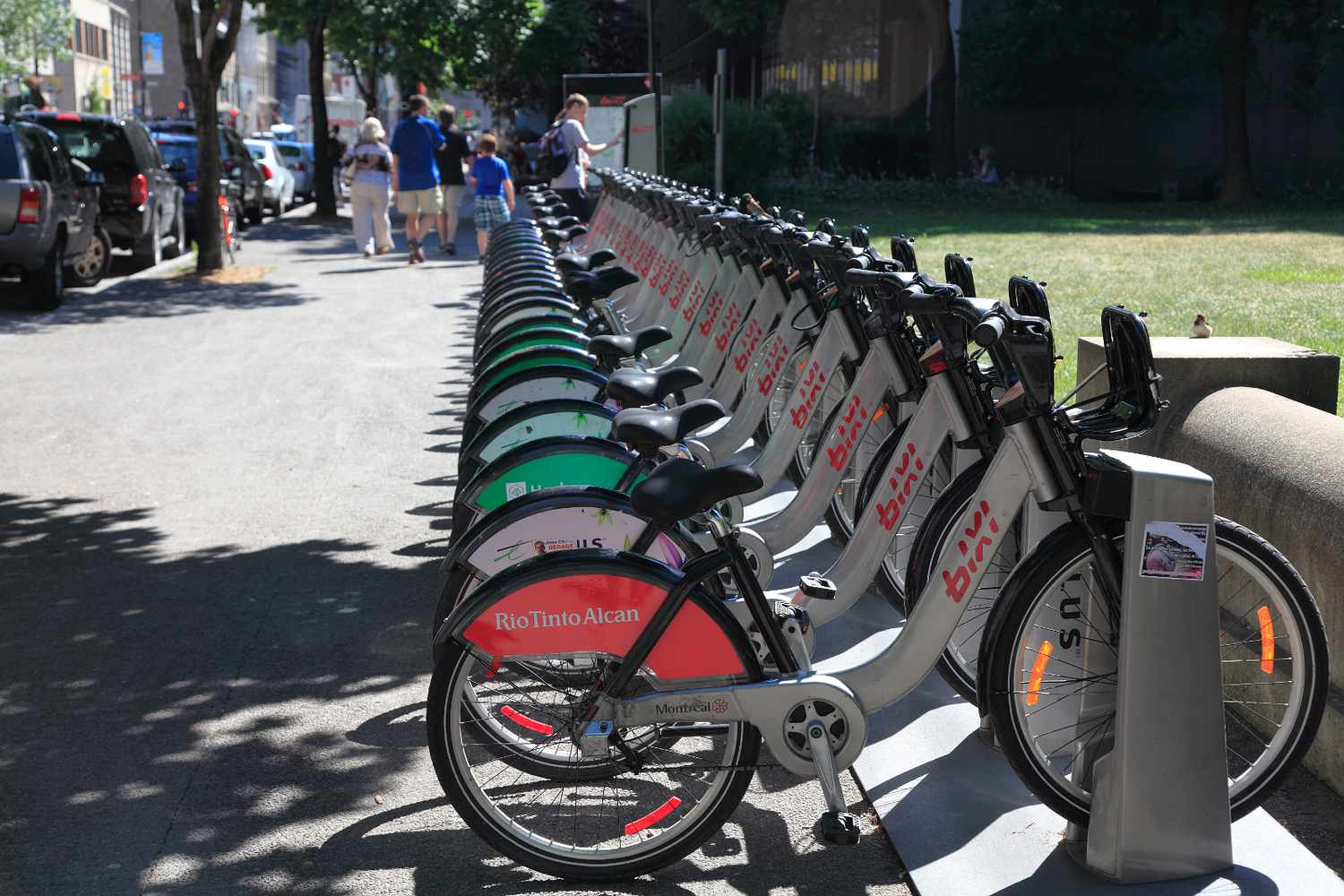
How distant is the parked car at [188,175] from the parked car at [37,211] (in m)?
6.77

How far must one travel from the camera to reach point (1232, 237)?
902 inches

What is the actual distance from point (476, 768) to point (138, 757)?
4.41 ft

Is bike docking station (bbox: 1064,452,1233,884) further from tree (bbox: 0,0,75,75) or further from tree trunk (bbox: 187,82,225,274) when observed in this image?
tree (bbox: 0,0,75,75)

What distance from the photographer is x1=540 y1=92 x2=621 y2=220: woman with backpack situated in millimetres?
16641

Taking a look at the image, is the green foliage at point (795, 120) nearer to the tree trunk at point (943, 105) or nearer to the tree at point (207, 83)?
the tree trunk at point (943, 105)

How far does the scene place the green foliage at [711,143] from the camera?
29.8 meters

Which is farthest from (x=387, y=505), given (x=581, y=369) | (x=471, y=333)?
(x=471, y=333)

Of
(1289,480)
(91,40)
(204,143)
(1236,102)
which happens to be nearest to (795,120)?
(1236,102)

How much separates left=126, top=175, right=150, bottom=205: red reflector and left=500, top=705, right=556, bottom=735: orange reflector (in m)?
16.9

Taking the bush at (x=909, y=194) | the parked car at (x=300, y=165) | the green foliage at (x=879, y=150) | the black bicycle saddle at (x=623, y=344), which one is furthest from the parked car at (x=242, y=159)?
the black bicycle saddle at (x=623, y=344)

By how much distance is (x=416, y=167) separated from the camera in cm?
1980

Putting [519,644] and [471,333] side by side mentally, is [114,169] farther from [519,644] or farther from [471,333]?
[519,644]

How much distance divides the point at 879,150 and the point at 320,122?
14895mm

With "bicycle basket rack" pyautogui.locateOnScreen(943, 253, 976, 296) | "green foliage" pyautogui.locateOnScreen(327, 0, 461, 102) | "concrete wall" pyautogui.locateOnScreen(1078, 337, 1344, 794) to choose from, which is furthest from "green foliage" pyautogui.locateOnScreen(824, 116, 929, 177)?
"bicycle basket rack" pyautogui.locateOnScreen(943, 253, 976, 296)
